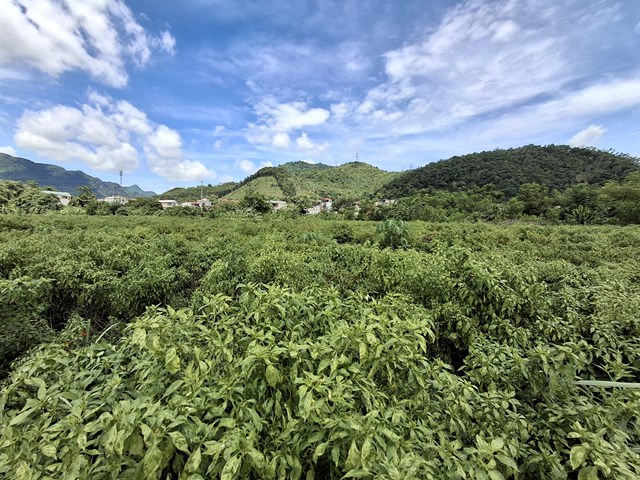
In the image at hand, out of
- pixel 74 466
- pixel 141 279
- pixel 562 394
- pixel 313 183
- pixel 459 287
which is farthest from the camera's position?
pixel 313 183

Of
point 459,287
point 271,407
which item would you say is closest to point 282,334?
point 271,407

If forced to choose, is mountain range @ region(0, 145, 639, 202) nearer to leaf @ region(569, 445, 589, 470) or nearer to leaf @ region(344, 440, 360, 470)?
leaf @ region(569, 445, 589, 470)

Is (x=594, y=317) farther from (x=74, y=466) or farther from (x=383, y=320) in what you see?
(x=74, y=466)

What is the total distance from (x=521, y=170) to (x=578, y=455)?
69.4 m

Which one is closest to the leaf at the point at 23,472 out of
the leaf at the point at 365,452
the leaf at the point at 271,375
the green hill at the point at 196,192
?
the leaf at the point at 271,375

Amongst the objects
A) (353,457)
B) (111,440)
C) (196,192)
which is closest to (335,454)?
(353,457)

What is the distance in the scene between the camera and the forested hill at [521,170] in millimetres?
52000

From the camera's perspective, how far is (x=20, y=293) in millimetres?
2961

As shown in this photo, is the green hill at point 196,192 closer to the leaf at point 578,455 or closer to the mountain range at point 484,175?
the mountain range at point 484,175

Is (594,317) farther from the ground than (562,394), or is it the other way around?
(594,317)

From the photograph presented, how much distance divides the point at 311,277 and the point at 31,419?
3301 millimetres

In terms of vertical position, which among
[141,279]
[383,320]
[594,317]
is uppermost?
[383,320]

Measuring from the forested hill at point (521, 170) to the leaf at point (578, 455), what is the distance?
58.6 meters

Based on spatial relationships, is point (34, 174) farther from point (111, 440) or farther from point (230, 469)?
point (230, 469)
